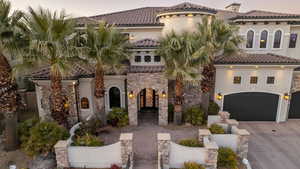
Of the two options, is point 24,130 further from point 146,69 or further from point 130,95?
point 146,69

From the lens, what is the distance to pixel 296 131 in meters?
12.4

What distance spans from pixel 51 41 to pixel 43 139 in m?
4.94

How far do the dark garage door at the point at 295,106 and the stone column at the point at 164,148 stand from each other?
1312cm

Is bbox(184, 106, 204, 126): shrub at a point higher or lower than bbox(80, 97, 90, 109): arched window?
lower

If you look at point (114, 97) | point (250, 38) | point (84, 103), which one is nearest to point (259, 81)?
point (250, 38)

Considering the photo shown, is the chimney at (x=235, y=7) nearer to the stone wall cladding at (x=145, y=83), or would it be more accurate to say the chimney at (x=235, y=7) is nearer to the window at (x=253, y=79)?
the window at (x=253, y=79)

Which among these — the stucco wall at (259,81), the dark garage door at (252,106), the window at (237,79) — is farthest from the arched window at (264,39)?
the dark garage door at (252,106)

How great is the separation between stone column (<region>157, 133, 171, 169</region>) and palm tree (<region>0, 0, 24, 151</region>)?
823 cm

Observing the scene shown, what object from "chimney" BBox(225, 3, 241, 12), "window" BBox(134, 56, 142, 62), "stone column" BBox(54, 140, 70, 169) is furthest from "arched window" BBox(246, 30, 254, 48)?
"stone column" BBox(54, 140, 70, 169)

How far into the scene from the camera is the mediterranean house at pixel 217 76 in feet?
38.3

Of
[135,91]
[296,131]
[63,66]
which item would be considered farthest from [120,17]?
[296,131]

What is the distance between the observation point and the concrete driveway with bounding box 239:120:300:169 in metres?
9.02

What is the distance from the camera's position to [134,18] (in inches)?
608

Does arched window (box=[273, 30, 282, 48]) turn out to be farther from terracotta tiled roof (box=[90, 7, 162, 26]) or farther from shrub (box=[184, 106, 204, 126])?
terracotta tiled roof (box=[90, 7, 162, 26])
